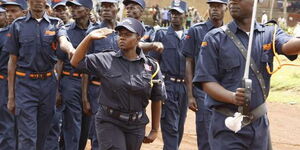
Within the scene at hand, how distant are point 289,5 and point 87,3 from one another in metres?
41.7

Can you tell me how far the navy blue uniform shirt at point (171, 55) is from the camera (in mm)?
8734

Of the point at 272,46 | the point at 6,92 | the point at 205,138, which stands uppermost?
the point at 272,46

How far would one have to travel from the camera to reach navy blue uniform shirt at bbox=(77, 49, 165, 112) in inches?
230

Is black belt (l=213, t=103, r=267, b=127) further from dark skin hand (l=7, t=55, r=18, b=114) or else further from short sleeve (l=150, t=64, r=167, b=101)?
dark skin hand (l=7, t=55, r=18, b=114)

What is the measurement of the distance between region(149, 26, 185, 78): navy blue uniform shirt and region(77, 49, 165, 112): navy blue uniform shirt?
2.73m

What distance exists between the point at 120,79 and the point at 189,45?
7.54 feet

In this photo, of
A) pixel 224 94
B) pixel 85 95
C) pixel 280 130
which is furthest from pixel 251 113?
pixel 280 130

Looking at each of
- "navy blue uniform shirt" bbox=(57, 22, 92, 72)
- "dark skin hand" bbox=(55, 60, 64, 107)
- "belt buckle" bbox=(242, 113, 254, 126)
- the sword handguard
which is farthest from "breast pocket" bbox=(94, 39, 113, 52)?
the sword handguard

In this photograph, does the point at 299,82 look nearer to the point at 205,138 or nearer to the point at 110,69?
the point at 205,138

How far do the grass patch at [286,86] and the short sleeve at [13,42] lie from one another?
11512 millimetres

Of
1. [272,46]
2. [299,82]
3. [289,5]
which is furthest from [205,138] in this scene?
[289,5]

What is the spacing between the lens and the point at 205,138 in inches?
302

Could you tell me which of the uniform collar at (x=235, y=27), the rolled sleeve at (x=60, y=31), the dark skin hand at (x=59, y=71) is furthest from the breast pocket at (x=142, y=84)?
the dark skin hand at (x=59, y=71)

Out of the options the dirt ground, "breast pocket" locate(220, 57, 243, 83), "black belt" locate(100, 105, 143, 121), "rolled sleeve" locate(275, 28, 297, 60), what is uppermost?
"rolled sleeve" locate(275, 28, 297, 60)
